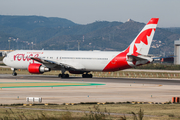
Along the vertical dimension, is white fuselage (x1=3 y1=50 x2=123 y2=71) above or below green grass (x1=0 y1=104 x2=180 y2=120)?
above

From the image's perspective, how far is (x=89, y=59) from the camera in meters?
62.8

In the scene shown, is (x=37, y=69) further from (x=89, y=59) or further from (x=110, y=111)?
(x=110, y=111)

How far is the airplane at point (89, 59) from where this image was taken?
58875 mm

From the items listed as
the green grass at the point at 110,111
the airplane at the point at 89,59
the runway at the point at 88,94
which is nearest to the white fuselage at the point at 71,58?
the airplane at the point at 89,59

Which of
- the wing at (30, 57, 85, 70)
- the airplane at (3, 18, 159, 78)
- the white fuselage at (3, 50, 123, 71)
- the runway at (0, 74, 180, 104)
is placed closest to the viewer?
the runway at (0, 74, 180, 104)

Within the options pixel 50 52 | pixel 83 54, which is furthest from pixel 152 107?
pixel 50 52

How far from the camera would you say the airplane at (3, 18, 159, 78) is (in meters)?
58.9

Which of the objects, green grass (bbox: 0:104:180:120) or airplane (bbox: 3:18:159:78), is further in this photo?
airplane (bbox: 3:18:159:78)

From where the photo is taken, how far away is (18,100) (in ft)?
99.8

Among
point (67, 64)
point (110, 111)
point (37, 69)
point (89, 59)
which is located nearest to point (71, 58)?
point (67, 64)

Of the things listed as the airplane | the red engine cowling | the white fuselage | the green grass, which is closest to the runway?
the green grass

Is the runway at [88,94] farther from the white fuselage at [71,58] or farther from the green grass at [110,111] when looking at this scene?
the white fuselage at [71,58]

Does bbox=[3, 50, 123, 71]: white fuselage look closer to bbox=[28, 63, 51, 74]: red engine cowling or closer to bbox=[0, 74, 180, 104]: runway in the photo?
bbox=[28, 63, 51, 74]: red engine cowling

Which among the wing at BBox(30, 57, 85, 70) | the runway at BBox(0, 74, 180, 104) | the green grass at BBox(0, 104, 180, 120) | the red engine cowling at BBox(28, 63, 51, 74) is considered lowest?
the green grass at BBox(0, 104, 180, 120)
